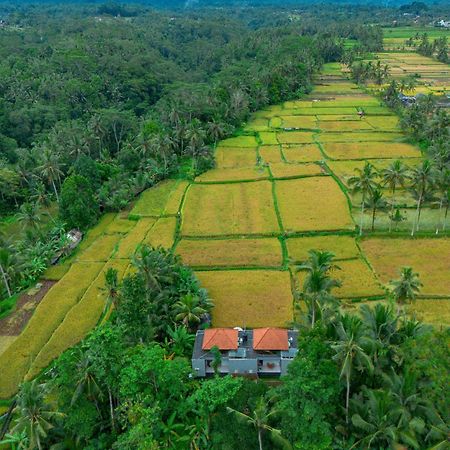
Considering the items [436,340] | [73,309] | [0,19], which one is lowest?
[73,309]

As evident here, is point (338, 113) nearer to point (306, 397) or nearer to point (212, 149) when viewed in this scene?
point (212, 149)

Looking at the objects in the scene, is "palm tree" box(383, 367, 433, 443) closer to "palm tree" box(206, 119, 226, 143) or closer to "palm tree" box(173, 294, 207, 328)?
"palm tree" box(173, 294, 207, 328)

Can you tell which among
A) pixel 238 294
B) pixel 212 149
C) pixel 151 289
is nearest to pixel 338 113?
pixel 212 149

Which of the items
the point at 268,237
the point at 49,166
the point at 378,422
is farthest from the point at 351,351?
the point at 49,166

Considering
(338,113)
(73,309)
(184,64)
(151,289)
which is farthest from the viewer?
(184,64)

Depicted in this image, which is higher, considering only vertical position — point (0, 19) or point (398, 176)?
point (0, 19)

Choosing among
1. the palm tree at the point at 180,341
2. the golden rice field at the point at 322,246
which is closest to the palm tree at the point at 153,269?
the palm tree at the point at 180,341

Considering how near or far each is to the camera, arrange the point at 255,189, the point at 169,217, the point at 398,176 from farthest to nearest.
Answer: the point at 255,189 → the point at 169,217 → the point at 398,176
